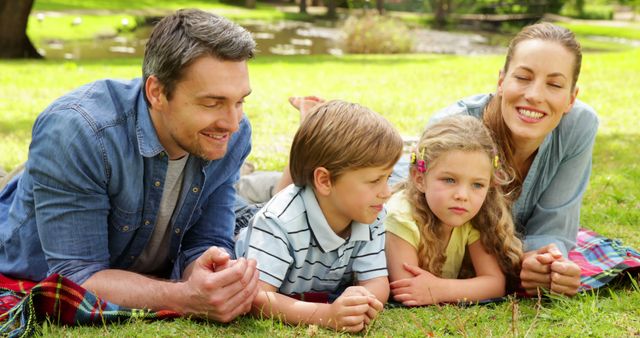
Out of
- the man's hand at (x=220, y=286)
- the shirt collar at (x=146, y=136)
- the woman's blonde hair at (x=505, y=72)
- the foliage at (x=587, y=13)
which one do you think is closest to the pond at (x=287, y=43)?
the woman's blonde hair at (x=505, y=72)

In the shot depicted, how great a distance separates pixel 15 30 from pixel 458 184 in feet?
42.7

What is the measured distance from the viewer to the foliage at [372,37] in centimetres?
1962

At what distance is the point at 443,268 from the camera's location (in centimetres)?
384

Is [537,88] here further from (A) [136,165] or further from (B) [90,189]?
(B) [90,189]

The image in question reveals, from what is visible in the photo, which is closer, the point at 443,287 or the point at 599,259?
the point at 443,287

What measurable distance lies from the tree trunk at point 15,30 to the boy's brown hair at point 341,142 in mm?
12534

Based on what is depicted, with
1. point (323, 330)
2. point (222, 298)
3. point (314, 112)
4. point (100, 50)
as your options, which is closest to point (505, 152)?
point (314, 112)

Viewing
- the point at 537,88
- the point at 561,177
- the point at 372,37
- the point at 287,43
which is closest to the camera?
the point at 537,88

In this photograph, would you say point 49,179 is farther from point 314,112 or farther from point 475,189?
point 475,189

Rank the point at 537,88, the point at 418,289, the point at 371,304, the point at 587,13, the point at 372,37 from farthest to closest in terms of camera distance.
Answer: the point at 587,13
the point at 372,37
the point at 537,88
the point at 418,289
the point at 371,304

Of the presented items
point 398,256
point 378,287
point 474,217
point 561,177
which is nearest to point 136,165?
point 378,287

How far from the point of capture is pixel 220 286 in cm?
293

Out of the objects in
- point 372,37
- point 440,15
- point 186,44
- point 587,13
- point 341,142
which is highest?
point 186,44

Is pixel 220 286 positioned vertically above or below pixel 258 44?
above
